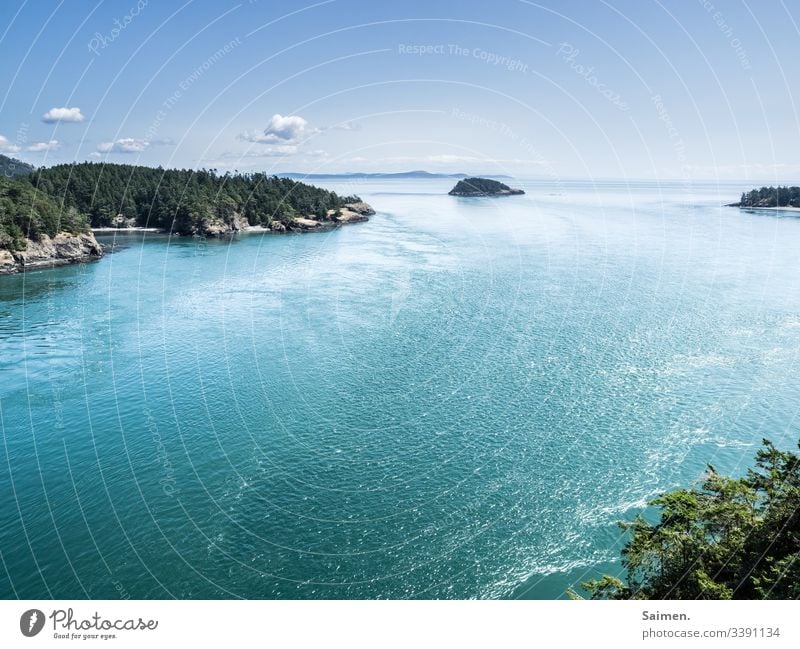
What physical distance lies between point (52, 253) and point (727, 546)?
97.7m

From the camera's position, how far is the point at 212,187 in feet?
421

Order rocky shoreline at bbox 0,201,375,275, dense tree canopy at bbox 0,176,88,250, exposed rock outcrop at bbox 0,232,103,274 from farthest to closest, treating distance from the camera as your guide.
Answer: rocky shoreline at bbox 0,201,375,275 → dense tree canopy at bbox 0,176,88,250 → exposed rock outcrop at bbox 0,232,103,274

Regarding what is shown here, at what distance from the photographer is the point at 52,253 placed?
272 feet

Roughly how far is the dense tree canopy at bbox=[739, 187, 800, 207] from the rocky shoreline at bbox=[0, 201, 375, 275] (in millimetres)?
152699

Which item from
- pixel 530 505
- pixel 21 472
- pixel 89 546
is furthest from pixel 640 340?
pixel 21 472

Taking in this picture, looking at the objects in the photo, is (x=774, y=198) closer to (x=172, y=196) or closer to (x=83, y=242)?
(x=172, y=196)

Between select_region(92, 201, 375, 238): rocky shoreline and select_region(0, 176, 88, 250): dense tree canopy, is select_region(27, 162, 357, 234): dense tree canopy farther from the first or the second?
select_region(0, 176, 88, 250): dense tree canopy

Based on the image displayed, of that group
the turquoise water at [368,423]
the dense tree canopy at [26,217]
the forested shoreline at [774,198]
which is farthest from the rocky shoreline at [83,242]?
the forested shoreline at [774,198]

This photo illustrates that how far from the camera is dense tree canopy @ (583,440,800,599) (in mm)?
14484

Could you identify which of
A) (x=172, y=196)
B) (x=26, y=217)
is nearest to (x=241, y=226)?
(x=172, y=196)

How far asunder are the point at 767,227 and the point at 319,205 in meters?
112
